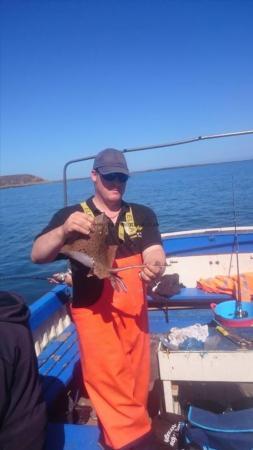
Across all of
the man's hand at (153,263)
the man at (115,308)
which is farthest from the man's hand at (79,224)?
the man's hand at (153,263)

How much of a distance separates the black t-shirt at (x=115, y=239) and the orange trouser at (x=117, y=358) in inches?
3.4

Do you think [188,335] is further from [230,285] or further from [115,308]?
[230,285]

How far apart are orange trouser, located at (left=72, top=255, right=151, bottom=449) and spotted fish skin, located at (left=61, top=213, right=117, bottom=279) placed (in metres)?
0.24

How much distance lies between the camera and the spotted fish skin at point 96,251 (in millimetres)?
2934

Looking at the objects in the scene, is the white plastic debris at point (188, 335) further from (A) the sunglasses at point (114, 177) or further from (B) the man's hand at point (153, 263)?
(A) the sunglasses at point (114, 177)

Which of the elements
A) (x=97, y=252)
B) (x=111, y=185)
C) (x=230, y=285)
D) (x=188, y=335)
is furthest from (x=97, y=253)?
(x=230, y=285)

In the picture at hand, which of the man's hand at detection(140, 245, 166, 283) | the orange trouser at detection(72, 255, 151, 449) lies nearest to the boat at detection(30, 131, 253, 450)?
the orange trouser at detection(72, 255, 151, 449)

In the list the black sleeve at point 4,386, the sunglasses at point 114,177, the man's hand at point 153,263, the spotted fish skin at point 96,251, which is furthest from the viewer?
the sunglasses at point 114,177

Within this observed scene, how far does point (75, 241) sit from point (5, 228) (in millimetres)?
25088

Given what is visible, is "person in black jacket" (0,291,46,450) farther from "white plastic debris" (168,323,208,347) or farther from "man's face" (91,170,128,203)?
"white plastic debris" (168,323,208,347)

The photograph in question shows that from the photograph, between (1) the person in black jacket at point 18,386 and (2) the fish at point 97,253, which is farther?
(2) the fish at point 97,253

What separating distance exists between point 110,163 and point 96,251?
0.86m

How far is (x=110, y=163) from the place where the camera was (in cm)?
328

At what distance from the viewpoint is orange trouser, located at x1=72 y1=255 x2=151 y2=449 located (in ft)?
9.70
